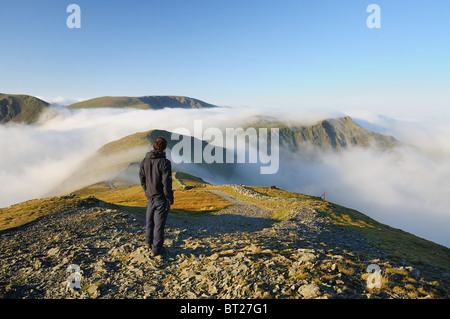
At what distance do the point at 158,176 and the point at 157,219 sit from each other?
2.19 meters

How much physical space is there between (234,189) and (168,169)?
207 feet

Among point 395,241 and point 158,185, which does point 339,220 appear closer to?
point 395,241

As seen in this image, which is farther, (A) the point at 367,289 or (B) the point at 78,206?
(B) the point at 78,206

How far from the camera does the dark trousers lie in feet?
40.4

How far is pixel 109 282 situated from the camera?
10.6m

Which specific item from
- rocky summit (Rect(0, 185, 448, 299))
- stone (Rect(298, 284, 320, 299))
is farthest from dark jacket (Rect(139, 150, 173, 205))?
stone (Rect(298, 284, 320, 299))

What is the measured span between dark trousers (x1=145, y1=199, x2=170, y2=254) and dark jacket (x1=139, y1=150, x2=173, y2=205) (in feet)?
1.13

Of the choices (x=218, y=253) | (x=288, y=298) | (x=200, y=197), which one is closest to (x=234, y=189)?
(x=200, y=197)

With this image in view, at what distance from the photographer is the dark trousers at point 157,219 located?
1230 centimetres

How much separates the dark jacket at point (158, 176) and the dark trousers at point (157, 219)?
34cm

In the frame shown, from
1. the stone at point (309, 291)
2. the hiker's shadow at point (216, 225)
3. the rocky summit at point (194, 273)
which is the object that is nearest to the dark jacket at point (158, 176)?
the rocky summit at point (194, 273)

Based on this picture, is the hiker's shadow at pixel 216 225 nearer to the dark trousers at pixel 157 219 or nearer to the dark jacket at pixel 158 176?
the dark trousers at pixel 157 219

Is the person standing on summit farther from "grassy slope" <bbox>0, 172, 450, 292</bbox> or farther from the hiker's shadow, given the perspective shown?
"grassy slope" <bbox>0, 172, 450, 292</bbox>
